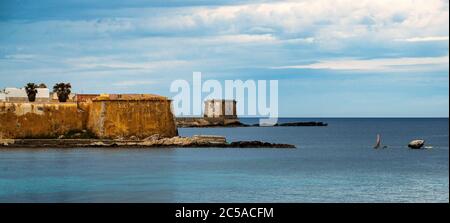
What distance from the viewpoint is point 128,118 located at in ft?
139

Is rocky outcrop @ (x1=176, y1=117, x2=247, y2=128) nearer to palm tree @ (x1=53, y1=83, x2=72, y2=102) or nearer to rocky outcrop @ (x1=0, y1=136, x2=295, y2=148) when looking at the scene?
palm tree @ (x1=53, y1=83, x2=72, y2=102)

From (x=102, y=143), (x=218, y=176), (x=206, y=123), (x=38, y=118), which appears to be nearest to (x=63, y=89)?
(x=38, y=118)

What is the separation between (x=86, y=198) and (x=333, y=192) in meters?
7.89

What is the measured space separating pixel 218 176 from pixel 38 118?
57.7ft

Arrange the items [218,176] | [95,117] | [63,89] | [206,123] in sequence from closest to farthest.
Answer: [218,176] < [95,117] < [63,89] < [206,123]

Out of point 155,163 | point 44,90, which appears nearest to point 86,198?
point 155,163

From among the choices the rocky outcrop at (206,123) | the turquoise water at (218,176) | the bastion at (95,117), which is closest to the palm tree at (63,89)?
the bastion at (95,117)

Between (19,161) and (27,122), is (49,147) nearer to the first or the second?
(27,122)

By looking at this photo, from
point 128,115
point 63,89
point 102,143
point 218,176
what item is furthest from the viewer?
point 63,89

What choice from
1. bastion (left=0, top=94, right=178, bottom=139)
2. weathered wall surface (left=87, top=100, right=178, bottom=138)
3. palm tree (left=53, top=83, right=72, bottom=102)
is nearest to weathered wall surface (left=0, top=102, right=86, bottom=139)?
bastion (left=0, top=94, right=178, bottom=139)

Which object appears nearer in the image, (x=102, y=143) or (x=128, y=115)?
(x=128, y=115)

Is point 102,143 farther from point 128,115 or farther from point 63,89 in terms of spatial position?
point 63,89

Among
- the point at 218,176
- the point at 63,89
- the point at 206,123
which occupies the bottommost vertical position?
the point at 218,176
